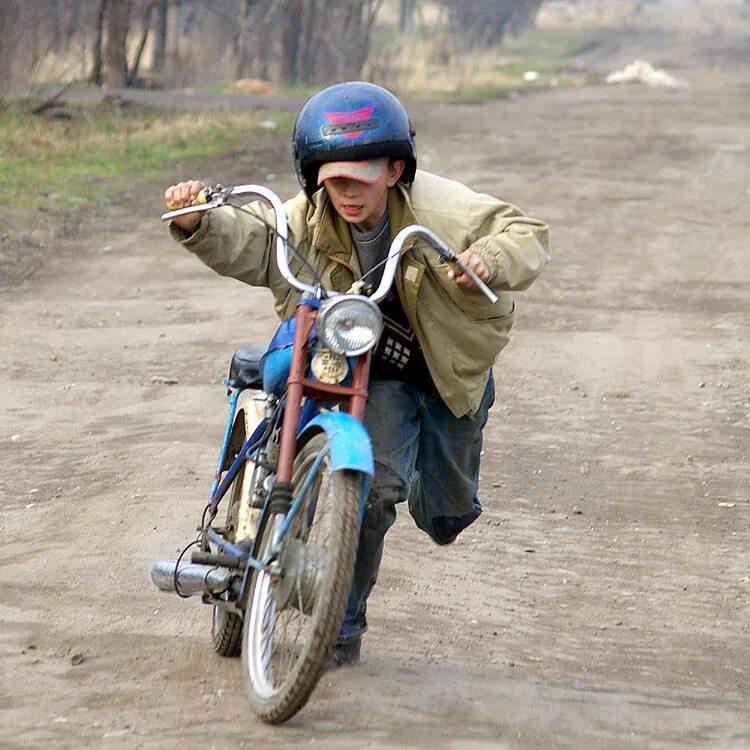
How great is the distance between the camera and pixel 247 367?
4578 millimetres

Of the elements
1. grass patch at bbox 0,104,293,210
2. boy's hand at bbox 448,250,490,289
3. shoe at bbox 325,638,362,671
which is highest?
boy's hand at bbox 448,250,490,289

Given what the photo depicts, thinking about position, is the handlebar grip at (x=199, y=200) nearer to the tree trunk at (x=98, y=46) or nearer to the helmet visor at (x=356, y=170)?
the helmet visor at (x=356, y=170)

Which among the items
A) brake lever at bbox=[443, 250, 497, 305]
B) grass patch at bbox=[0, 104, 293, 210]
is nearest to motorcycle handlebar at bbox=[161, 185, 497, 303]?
brake lever at bbox=[443, 250, 497, 305]

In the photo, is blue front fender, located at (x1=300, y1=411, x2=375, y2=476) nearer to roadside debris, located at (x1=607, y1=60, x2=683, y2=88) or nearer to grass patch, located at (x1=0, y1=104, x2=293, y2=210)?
grass patch, located at (x1=0, y1=104, x2=293, y2=210)

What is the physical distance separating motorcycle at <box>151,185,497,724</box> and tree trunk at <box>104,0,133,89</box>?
19758mm

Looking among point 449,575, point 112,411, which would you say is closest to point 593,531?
point 449,575

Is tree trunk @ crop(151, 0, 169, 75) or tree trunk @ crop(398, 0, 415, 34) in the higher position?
tree trunk @ crop(151, 0, 169, 75)

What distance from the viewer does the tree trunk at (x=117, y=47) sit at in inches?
915

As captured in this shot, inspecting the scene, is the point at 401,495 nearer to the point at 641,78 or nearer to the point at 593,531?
the point at 593,531

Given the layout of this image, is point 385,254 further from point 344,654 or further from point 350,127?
point 344,654

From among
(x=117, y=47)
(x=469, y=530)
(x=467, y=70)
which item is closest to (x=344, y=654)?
(x=469, y=530)

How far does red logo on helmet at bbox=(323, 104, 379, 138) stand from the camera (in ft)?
13.5

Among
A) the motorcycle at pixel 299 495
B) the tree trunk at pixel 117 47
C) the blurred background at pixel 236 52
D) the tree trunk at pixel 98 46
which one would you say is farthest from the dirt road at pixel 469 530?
the tree trunk at pixel 117 47

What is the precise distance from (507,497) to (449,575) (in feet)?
3.80
